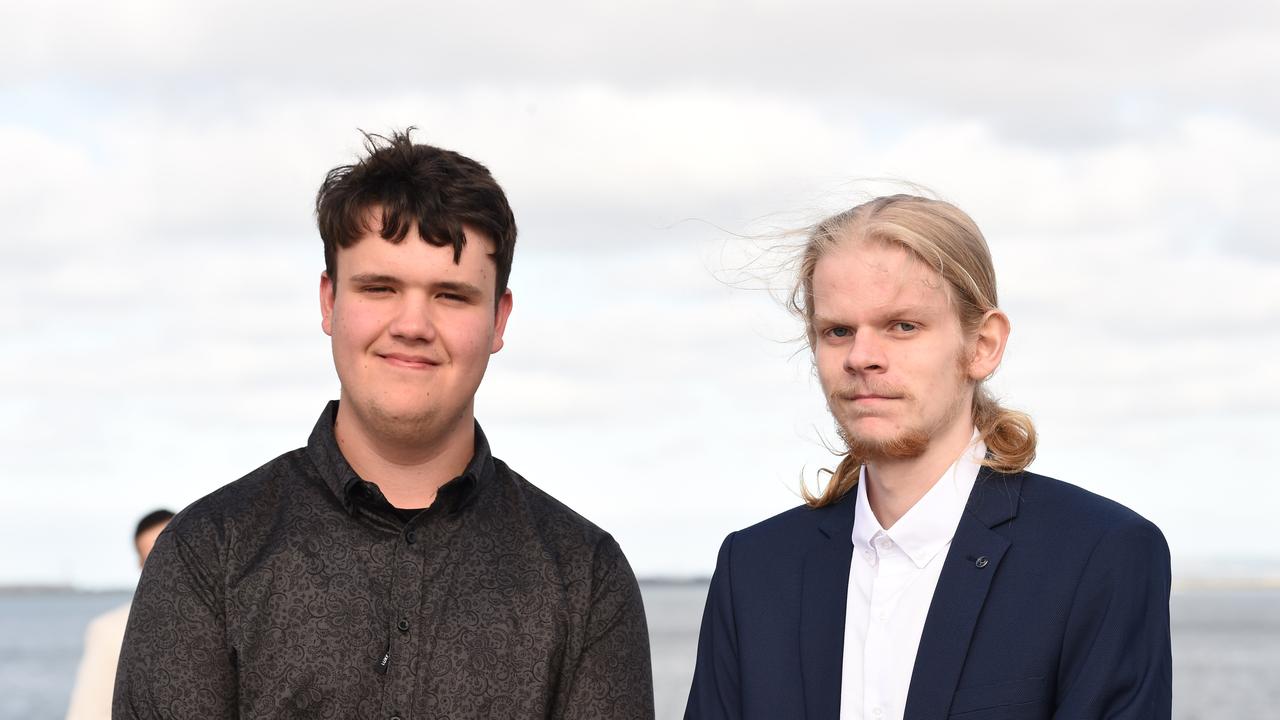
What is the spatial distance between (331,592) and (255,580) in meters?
0.18

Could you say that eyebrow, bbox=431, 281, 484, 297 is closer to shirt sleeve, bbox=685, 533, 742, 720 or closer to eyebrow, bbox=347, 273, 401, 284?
eyebrow, bbox=347, 273, 401, 284

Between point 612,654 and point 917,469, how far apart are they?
0.87 metres

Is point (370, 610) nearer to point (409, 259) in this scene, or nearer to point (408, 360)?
point (408, 360)

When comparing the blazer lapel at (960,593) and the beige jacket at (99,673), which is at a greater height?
the blazer lapel at (960,593)

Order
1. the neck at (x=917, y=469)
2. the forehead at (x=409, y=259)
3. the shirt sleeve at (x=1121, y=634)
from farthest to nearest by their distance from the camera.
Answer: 1. the neck at (x=917, y=469)
2. the forehead at (x=409, y=259)
3. the shirt sleeve at (x=1121, y=634)

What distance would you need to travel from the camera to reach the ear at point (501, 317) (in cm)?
403

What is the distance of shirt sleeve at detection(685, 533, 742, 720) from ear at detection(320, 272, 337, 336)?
1189 mm

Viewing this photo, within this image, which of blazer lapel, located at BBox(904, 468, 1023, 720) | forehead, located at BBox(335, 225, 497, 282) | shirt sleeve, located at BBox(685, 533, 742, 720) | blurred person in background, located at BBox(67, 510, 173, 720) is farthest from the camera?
blurred person in background, located at BBox(67, 510, 173, 720)

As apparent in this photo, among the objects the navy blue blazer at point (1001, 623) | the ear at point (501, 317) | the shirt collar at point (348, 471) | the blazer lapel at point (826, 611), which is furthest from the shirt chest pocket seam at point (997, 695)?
the ear at point (501, 317)

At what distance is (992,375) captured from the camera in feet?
13.2

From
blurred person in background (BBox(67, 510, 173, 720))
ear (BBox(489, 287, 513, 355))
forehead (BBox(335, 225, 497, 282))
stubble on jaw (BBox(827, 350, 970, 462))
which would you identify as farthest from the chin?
blurred person in background (BBox(67, 510, 173, 720))

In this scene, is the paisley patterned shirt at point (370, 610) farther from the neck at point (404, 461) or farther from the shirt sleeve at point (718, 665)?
the shirt sleeve at point (718, 665)

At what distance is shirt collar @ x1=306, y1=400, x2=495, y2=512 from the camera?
3.96 meters

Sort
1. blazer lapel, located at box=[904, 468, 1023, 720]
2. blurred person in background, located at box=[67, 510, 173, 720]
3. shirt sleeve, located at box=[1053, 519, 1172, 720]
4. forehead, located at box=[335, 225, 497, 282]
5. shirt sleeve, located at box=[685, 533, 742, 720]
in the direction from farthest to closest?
1. blurred person in background, located at box=[67, 510, 173, 720]
2. shirt sleeve, located at box=[685, 533, 742, 720]
3. forehead, located at box=[335, 225, 497, 282]
4. blazer lapel, located at box=[904, 468, 1023, 720]
5. shirt sleeve, located at box=[1053, 519, 1172, 720]
